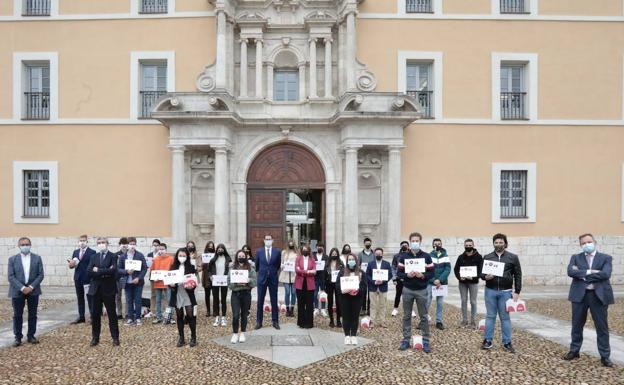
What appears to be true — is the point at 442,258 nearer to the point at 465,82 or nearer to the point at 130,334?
the point at 130,334

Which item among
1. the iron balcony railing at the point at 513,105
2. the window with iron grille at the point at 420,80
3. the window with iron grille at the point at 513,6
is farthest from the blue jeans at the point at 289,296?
the window with iron grille at the point at 513,6

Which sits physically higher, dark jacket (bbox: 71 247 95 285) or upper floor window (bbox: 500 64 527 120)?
upper floor window (bbox: 500 64 527 120)

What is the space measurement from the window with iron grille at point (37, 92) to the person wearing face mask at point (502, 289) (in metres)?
15.9

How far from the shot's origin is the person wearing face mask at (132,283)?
34.6 ft

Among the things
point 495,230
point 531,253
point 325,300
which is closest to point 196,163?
point 325,300

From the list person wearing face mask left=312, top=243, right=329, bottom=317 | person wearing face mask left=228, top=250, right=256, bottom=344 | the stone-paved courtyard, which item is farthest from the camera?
person wearing face mask left=312, top=243, right=329, bottom=317

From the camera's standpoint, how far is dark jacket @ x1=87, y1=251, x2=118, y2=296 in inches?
343

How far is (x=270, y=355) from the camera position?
7.99 metres

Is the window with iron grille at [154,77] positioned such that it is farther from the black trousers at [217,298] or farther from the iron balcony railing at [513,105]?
the iron balcony railing at [513,105]

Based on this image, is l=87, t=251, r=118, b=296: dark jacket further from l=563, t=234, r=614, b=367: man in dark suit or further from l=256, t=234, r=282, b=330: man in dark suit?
l=563, t=234, r=614, b=367: man in dark suit

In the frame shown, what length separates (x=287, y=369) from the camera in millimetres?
7266

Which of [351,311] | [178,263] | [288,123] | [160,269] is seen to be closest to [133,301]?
[160,269]

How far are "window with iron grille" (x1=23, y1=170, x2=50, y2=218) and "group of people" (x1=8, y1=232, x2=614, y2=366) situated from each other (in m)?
7.54

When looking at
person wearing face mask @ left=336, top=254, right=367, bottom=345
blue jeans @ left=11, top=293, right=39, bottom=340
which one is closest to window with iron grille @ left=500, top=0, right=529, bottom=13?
person wearing face mask @ left=336, top=254, right=367, bottom=345
